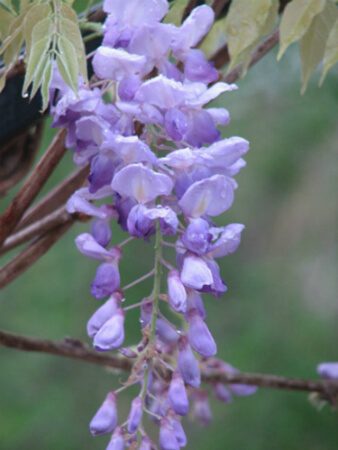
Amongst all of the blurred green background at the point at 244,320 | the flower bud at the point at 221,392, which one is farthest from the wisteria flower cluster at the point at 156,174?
the blurred green background at the point at 244,320

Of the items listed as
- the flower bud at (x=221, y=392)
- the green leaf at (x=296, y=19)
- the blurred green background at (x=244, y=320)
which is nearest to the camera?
the green leaf at (x=296, y=19)

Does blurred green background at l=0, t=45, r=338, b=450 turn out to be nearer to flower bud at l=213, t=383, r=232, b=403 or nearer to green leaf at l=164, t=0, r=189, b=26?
flower bud at l=213, t=383, r=232, b=403

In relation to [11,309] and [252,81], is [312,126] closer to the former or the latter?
[252,81]

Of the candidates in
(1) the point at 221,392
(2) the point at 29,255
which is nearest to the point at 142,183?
(2) the point at 29,255

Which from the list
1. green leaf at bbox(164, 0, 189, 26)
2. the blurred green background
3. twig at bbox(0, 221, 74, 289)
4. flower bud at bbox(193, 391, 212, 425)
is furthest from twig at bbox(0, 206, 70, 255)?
the blurred green background

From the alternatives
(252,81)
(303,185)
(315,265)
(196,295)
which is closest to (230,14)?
(196,295)

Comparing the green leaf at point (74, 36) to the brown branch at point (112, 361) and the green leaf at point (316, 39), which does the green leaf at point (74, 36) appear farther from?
the brown branch at point (112, 361)
